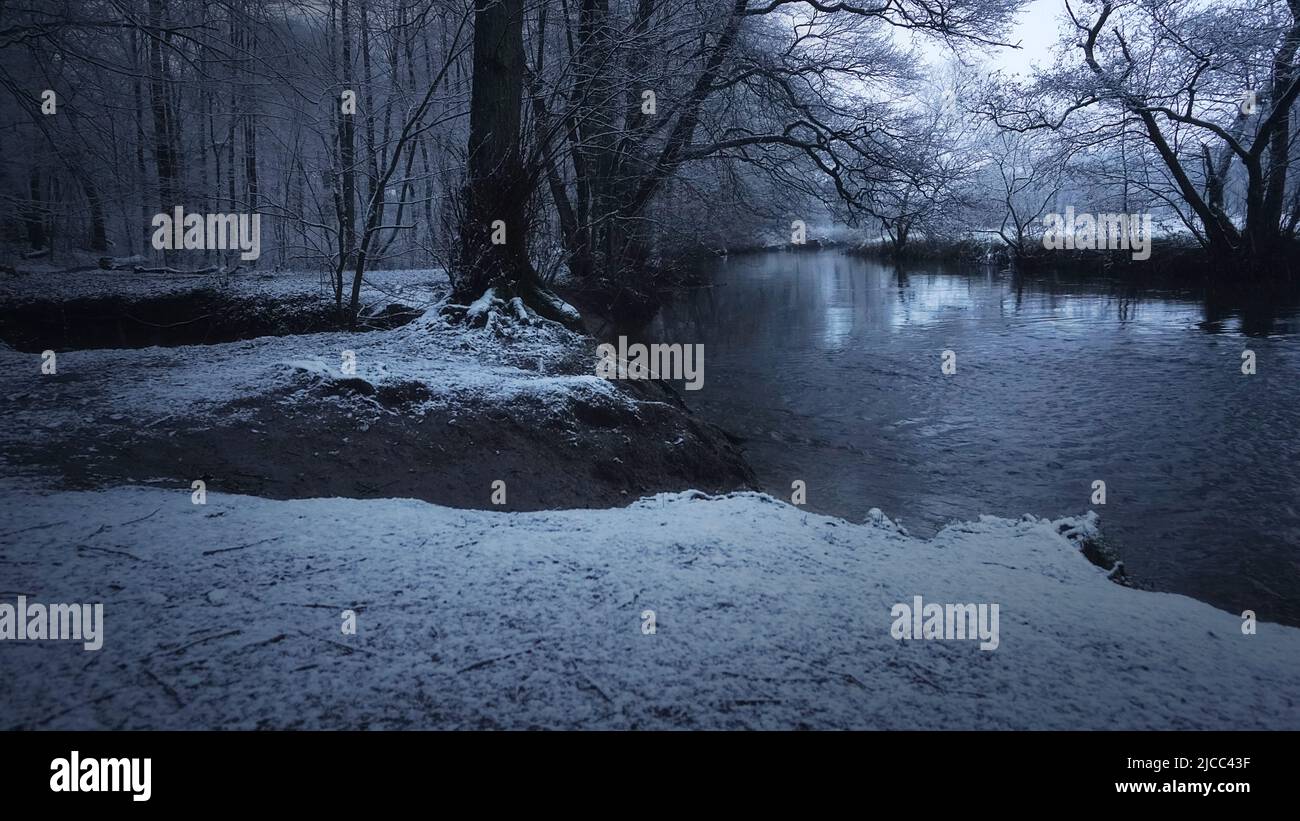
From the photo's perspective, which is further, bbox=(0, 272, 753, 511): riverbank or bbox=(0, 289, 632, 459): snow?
bbox=(0, 289, 632, 459): snow

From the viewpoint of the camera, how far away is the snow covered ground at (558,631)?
2123 mm

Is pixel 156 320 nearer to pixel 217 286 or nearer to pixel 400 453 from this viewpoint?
pixel 217 286

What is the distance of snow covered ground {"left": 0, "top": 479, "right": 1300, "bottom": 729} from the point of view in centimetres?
212

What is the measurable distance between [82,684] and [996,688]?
2713 mm

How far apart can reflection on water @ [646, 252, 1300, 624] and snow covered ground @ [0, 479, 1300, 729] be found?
2.15m

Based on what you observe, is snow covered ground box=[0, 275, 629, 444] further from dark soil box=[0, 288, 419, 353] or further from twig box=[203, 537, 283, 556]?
dark soil box=[0, 288, 419, 353]

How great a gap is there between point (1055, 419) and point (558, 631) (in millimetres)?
7938

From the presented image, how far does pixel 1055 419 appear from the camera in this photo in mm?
8664

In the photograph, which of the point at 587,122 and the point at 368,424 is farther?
the point at 587,122

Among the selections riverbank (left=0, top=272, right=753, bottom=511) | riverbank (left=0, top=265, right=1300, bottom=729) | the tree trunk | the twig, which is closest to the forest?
the tree trunk

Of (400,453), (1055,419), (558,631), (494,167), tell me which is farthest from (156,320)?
(1055,419)

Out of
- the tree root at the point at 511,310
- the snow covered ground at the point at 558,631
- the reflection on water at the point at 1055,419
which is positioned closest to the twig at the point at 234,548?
the snow covered ground at the point at 558,631

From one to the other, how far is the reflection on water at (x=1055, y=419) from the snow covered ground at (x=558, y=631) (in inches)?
84.6
